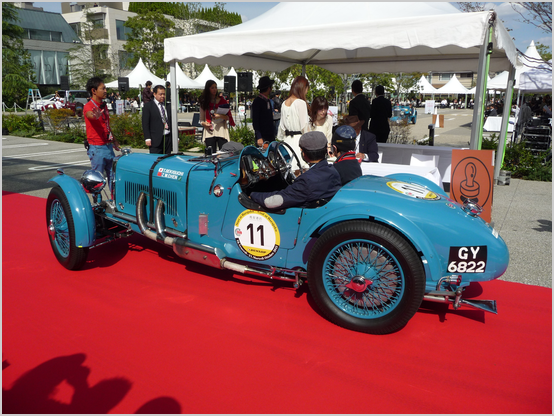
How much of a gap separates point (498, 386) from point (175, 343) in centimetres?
219

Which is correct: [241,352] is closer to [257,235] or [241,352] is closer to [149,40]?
[257,235]

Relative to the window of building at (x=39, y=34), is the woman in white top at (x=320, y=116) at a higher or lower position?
lower

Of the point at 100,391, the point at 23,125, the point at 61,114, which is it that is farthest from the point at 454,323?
the point at 23,125

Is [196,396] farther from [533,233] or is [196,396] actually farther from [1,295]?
[533,233]

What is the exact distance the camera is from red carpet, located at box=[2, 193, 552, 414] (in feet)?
7.75

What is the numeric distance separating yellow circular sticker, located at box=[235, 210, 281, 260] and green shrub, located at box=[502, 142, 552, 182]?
315 inches

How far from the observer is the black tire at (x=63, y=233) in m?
3.98

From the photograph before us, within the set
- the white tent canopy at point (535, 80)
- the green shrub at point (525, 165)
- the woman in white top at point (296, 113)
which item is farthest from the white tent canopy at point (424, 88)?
the woman in white top at point (296, 113)

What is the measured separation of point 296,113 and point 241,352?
432 centimetres

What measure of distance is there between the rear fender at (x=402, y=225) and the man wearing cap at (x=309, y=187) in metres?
0.26

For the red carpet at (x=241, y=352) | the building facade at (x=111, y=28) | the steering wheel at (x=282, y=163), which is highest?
the building facade at (x=111, y=28)

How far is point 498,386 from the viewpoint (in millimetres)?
2498

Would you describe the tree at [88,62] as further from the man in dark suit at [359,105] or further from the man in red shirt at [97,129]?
the man in red shirt at [97,129]

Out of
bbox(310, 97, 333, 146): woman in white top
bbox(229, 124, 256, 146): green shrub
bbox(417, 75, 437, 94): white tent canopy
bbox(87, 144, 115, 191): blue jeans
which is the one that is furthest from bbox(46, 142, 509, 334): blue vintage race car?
bbox(417, 75, 437, 94): white tent canopy
